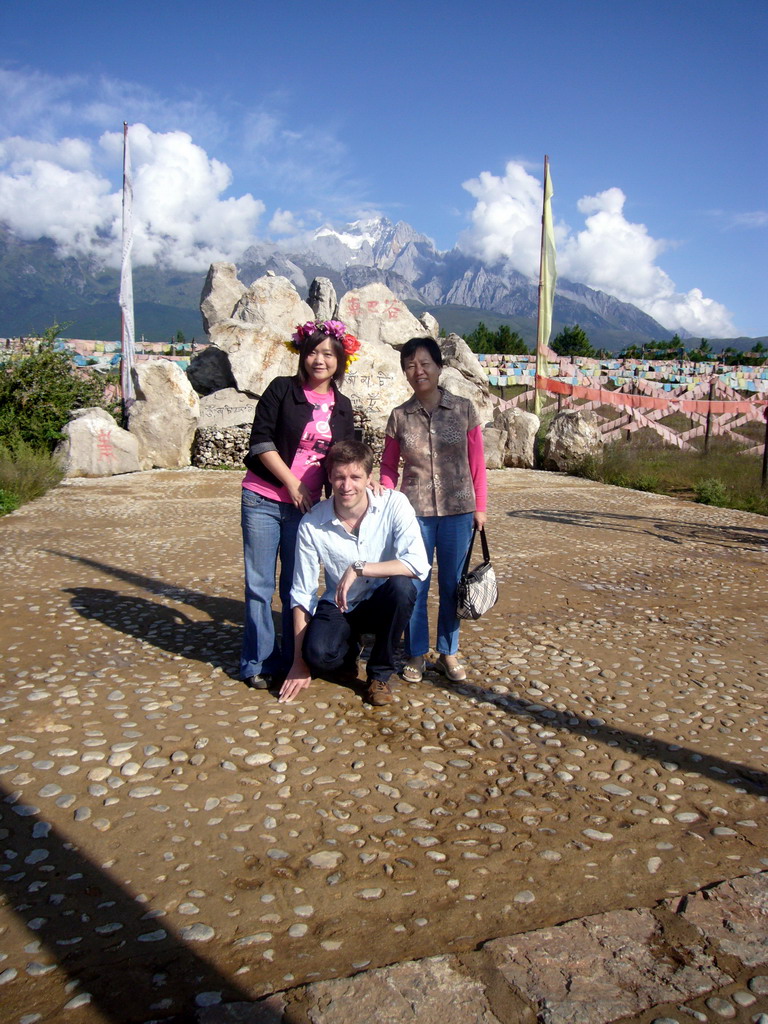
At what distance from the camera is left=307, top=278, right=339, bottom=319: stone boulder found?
19734mm

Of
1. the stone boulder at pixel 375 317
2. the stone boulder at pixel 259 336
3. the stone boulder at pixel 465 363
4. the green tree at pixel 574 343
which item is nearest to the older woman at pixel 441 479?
the stone boulder at pixel 259 336

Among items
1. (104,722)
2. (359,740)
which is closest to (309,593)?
(359,740)

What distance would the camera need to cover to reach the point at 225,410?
15.5 meters

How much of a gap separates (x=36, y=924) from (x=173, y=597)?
386 cm

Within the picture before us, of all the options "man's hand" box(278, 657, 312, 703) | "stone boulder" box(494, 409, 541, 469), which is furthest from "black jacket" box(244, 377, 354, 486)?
"stone boulder" box(494, 409, 541, 469)

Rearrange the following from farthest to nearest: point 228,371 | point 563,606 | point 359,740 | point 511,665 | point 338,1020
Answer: point 228,371 < point 563,606 < point 511,665 < point 359,740 < point 338,1020

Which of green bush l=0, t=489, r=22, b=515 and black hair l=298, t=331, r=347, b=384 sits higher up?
black hair l=298, t=331, r=347, b=384

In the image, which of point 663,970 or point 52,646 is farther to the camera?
point 52,646

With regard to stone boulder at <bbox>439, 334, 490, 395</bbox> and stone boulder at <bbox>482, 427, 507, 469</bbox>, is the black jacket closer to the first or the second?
stone boulder at <bbox>482, 427, 507, 469</bbox>

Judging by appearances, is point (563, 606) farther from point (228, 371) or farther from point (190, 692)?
point (228, 371)

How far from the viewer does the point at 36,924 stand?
7.13ft

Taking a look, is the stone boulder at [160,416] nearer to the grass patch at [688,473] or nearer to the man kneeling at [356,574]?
the grass patch at [688,473]

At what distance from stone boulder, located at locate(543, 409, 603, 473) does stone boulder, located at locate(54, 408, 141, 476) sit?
8.93 meters

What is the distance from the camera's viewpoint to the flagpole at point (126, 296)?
1620 centimetres
